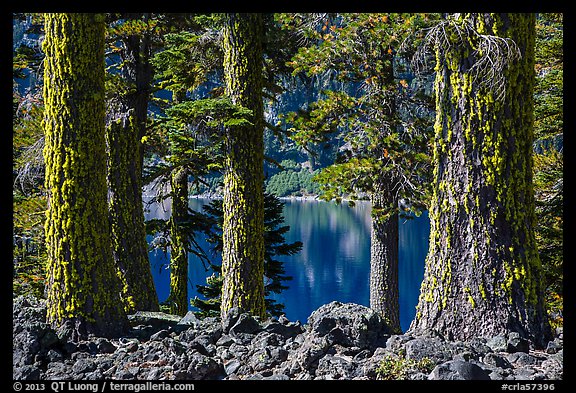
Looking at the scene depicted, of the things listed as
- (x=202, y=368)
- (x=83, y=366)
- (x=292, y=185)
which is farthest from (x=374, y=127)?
(x=292, y=185)

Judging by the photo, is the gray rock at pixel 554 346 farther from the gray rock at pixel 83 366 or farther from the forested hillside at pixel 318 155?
the gray rock at pixel 83 366

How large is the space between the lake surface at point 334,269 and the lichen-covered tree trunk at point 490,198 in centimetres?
2232

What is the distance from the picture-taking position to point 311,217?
4599 inches

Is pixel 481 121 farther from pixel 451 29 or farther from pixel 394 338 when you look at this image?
pixel 394 338

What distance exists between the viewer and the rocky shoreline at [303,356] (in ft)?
15.4

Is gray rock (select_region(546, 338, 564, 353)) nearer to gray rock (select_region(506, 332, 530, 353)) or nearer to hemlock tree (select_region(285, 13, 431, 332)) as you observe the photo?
gray rock (select_region(506, 332, 530, 353))

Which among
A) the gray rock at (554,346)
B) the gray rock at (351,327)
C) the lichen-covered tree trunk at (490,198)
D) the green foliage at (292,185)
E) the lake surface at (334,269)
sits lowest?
the lake surface at (334,269)

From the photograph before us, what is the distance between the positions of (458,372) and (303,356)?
1385 millimetres

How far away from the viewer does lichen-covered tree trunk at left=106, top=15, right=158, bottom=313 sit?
31.9 ft

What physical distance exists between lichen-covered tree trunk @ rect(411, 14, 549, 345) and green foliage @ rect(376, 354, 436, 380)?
0.82m

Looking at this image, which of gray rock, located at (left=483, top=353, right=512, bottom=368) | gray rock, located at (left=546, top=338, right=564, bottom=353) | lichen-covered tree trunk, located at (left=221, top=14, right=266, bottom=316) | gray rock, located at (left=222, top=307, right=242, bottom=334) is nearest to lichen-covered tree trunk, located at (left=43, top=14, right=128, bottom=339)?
gray rock, located at (left=222, top=307, right=242, bottom=334)
